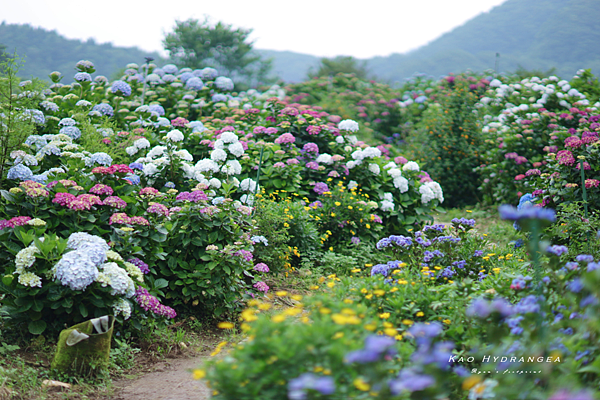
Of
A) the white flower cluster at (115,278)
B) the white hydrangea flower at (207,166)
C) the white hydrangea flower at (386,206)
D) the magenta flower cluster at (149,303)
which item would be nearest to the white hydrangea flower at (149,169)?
the white hydrangea flower at (207,166)

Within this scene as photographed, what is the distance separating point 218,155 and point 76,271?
2.53 m

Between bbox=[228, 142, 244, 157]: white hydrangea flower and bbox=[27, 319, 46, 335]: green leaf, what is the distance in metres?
2.83

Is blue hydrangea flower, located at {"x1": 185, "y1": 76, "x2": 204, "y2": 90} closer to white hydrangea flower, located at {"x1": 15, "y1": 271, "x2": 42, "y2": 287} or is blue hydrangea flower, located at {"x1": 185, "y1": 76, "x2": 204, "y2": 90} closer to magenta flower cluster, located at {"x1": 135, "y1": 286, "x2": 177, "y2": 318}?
magenta flower cluster, located at {"x1": 135, "y1": 286, "x2": 177, "y2": 318}

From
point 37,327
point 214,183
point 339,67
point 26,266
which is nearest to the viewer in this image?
point 26,266

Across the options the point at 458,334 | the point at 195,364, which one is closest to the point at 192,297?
the point at 195,364

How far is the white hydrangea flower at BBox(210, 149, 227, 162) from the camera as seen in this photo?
488 centimetres

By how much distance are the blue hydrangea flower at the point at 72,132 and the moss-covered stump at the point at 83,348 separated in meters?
2.74

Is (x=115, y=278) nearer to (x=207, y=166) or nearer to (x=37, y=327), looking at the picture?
(x=37, y=327)

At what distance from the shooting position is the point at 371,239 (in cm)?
533

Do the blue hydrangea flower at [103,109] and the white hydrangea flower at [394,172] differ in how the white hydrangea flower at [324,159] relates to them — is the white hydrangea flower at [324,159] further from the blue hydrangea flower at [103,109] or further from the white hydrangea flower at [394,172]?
the blue hydrangea flower at [103,109]

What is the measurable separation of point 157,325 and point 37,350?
80 centimetres

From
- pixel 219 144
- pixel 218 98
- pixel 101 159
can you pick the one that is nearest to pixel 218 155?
pixel 219 144

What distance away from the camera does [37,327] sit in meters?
2.78

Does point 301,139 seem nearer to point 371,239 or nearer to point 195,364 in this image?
point 371,239
